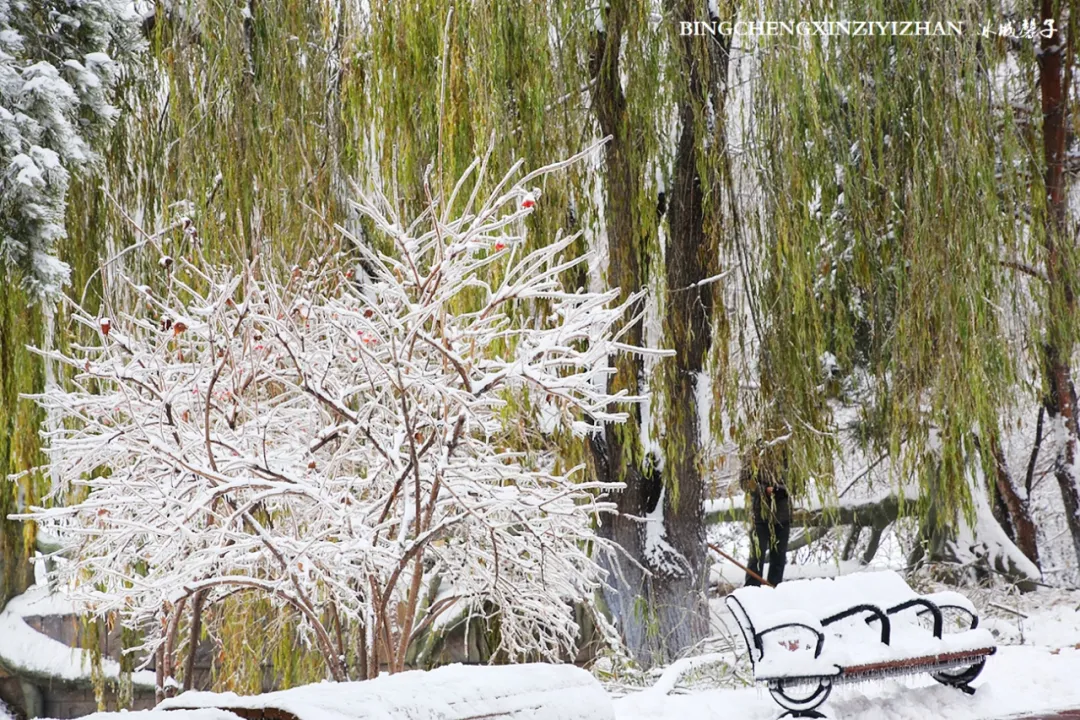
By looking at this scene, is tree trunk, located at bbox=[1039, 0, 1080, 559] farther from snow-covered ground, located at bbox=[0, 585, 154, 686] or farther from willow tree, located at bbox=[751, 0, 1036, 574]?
snow-covered ground, located at bbox=[0, 585, 154, 686]

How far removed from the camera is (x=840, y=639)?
5.74 meters

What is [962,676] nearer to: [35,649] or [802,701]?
[802,701]

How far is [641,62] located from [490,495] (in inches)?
127

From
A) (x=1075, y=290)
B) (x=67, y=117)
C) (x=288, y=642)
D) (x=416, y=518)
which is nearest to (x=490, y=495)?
(x=416, y=518)

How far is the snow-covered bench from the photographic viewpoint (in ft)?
17.1

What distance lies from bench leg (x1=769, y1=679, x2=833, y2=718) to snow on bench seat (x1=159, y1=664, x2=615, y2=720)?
208 cm

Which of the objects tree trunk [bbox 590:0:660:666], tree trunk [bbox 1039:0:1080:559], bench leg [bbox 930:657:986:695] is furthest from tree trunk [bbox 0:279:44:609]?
tree trunk [bbox 1039:0:1080:559]

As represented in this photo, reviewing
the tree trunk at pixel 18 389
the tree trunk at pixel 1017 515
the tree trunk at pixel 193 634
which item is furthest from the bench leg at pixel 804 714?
the tree trunk at pixel 1017 515

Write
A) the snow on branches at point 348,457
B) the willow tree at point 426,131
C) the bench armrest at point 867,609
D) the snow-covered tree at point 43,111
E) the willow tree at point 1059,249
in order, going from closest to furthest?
the snow on branches at point 348,457, the snow-covered tree at point 43,111, the bench armrest at point 867,609, the willow tree at point 426,131, the willow tree at point 1059,249

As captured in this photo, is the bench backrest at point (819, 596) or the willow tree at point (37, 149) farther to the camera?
the bench backrest at point (819, 596)

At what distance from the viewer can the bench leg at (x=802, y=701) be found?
519 cm

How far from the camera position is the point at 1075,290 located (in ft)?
23.3

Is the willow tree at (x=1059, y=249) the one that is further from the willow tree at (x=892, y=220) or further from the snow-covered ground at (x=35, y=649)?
the snow-covered ground at (x=35, y=649)

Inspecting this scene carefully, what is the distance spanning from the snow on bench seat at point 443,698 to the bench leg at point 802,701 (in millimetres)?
2075
